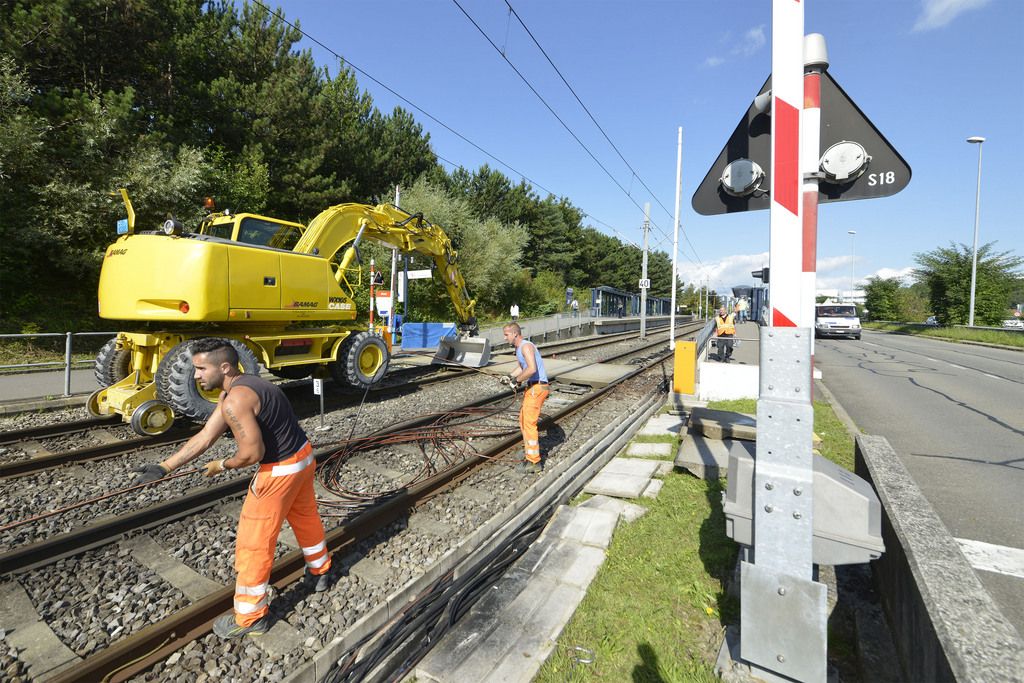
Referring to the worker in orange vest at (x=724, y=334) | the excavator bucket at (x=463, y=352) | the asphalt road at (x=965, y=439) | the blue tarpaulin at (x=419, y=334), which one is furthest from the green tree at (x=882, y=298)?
the excavator bucket at (x=463, y=352)

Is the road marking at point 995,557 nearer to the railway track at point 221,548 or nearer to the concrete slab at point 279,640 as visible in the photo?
the railway track at point 221,548

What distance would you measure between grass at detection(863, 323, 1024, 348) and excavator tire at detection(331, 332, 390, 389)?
1156 inches

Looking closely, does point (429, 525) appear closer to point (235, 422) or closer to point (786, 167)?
point (235, 422)

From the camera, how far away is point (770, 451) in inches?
75.4

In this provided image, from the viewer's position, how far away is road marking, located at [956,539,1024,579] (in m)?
3.34

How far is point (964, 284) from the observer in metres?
31.6

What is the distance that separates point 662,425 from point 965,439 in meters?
4.24

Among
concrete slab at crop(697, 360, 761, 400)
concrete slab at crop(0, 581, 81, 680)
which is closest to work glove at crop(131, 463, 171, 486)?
concrete slab at crop(0, 581, 81, 680)

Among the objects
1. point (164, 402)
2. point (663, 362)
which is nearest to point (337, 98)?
point (663, 362)

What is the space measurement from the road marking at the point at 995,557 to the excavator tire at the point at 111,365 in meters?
10.2

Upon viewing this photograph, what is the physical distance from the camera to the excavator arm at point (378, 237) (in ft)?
26.2

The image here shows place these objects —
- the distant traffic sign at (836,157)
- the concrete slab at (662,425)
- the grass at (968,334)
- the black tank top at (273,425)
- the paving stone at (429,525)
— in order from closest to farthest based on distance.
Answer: the distant traffic sign at (836,157) < the black tank top at (273,425) < the paving stone at (429,525) < the concrete slab at (662,425) < the grass at (968,334)

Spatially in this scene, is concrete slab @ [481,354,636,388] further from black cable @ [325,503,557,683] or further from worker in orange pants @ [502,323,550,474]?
black cable @ [325,503,557,683]

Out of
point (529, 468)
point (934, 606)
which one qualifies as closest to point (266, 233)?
point (529, 468)
